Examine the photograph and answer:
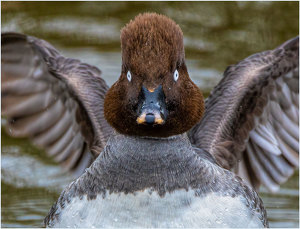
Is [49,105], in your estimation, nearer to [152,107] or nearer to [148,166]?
[148,166]

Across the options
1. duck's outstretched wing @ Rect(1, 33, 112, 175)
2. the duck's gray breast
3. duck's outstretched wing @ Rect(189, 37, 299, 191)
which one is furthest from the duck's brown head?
duck's outstretched wing @ Rect(1, 33, 112, 175)

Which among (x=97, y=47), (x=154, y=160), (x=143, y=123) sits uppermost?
(x=143, y=123)

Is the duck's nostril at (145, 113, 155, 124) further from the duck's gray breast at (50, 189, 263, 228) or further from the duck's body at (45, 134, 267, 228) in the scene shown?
the duck's gray breast at (50, 189, 263, 228)

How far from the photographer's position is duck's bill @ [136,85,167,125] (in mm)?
5562

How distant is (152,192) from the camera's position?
6020 mm

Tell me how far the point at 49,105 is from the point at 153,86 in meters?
2.50

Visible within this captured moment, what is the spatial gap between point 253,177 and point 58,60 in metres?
2.24

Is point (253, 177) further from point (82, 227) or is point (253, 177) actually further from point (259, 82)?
point (82, 227)

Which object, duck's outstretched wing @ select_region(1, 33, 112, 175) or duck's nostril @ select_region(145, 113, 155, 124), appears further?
duck's outstretched wing @ select_region(1, 33, 112, 175)

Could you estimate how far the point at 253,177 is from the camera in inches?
330

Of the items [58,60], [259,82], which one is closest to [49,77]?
[58,60]

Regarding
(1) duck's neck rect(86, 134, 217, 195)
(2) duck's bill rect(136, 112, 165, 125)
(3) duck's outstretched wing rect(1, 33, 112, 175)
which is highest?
(2) duck's bill rect(136, 112, 165, 125)

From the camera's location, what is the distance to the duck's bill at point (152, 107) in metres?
5.56

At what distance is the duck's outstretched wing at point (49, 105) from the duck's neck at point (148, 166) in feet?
5.51
